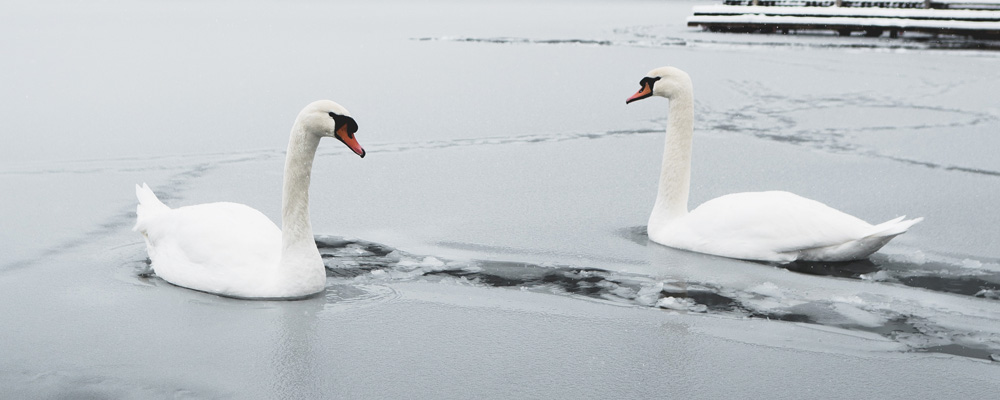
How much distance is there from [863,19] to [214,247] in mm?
18389

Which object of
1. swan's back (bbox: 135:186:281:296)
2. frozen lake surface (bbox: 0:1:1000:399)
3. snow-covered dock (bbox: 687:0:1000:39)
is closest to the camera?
frozen lake surface (bbox: 0:1:1000:399)

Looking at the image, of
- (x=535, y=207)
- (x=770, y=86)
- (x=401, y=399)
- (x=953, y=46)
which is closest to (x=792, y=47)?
(x=953, y=46)

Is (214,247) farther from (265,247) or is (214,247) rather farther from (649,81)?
(649,81)

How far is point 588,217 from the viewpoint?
6.29 m

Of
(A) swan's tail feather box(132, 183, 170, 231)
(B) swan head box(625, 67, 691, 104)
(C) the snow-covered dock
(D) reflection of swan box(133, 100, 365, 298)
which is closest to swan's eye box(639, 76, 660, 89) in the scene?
(B) swan head box(625, 67, 691, 104)

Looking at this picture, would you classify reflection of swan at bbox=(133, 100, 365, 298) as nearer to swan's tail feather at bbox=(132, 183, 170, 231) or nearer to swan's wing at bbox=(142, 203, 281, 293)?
swan's wing at bbox=(142, 203, 281, 293)

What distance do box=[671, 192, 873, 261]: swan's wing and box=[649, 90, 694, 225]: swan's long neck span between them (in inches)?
9.8

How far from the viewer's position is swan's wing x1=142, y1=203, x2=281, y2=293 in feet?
15.0

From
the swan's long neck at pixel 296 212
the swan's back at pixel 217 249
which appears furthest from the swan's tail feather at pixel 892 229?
the swan's back at pixel 217 249

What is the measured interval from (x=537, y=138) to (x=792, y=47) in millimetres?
10272

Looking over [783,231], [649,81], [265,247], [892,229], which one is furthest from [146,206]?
[892,229]

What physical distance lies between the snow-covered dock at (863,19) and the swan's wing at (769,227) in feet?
52.2

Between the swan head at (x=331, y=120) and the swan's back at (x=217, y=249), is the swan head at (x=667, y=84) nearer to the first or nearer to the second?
the swan head at (x=331, y=120)

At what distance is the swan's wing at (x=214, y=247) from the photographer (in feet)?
15.0
